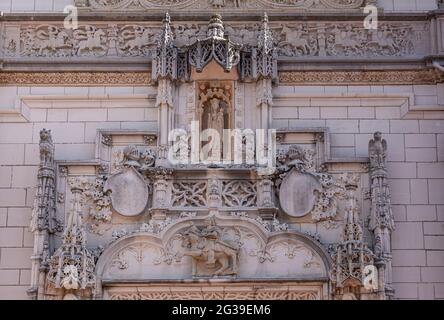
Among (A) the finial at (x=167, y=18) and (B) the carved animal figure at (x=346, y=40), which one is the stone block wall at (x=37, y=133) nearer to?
(A) the finial at (x=167, y=18)

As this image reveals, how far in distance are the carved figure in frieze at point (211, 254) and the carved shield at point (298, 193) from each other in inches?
40.4

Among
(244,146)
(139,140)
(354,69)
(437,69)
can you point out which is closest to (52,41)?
(139,140)

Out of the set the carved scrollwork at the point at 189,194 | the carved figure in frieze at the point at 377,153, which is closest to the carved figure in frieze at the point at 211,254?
the carved scrollwork at the point at 189,194

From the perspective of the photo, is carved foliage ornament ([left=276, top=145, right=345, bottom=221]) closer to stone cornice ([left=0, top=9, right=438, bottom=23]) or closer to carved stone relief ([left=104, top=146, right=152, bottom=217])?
carved stone relief ([left=104, top=146, right=152, bottom=217])

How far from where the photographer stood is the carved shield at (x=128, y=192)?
60.0 ft

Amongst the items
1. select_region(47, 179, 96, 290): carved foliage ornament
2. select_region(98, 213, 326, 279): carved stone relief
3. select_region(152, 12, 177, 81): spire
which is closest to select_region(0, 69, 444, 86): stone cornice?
select_region(152, 12, 177, 81): spire

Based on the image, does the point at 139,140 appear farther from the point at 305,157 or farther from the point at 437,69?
the point at 437,69

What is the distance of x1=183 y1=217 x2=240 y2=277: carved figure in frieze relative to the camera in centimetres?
1780

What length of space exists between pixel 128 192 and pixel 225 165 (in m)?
1.49

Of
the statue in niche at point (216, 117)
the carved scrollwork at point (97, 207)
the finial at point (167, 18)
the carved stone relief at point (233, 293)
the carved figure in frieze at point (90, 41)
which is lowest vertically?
the carved stone relief at point (233, 293)
